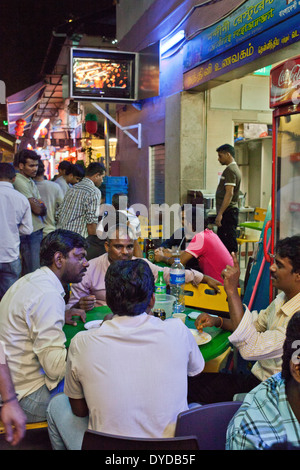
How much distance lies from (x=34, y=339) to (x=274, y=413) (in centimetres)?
151

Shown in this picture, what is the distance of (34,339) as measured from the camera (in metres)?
2.48

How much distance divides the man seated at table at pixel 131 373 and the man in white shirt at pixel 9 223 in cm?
344

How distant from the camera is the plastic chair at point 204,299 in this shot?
356cm

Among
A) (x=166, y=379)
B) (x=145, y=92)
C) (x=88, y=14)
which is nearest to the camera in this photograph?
(x=166, y=379)

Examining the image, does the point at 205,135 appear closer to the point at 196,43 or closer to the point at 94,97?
the point at 196,43

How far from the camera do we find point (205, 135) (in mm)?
8625

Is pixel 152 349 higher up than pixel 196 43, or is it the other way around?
pixel 196 43

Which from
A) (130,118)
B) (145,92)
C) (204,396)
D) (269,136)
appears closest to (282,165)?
(204,396)

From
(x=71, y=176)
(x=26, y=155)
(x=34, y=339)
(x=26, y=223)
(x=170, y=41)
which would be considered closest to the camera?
(x=34, y=339)

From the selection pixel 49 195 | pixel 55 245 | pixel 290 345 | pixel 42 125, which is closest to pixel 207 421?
pixel 290 345

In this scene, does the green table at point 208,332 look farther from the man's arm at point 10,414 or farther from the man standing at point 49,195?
the man standing at point 49,195

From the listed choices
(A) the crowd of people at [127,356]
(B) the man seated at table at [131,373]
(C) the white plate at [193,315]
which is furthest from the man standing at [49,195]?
(B) the man seated at table at [131,373]

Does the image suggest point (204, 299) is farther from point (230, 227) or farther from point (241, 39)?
point (241, 39)

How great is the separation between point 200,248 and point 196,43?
493 cm
